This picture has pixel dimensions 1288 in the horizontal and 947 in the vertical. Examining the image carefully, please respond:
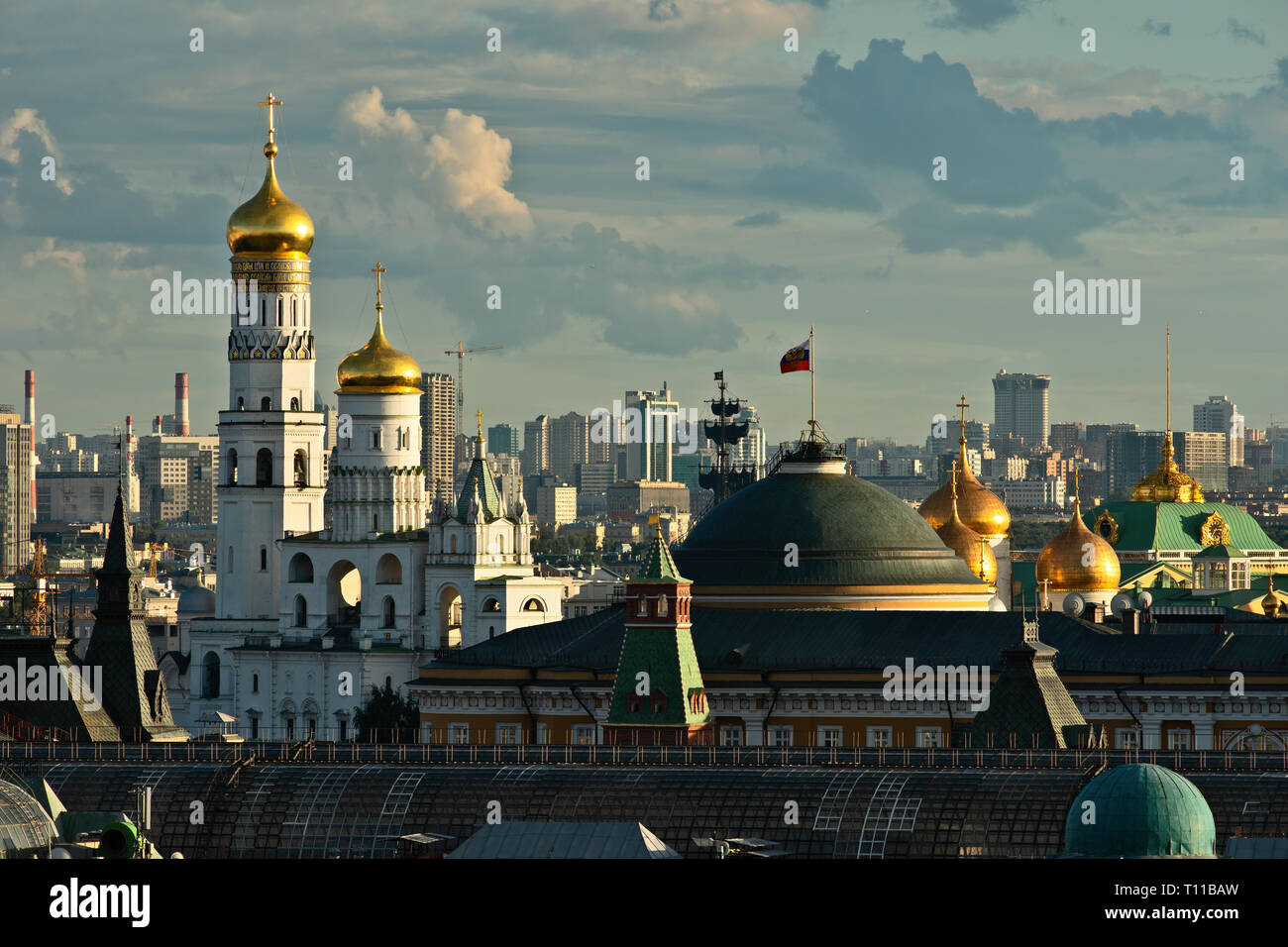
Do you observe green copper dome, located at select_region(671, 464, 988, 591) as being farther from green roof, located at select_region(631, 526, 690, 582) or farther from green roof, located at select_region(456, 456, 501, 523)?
green roof, located at select_region(456, 456, 501, 523)

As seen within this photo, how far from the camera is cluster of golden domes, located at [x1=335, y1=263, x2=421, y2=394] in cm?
15338

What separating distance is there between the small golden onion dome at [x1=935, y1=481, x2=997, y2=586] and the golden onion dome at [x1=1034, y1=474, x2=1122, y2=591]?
4.51 meters

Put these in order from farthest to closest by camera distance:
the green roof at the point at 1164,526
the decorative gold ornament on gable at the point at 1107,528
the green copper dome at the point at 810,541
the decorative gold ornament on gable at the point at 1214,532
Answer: the decorative gold ornament on gable at the point at 1214,532
the green roof at the point at 1164,526
the decorative gold ornament on gable at the point at 1107,528
the green copper dome at the point at 810,541

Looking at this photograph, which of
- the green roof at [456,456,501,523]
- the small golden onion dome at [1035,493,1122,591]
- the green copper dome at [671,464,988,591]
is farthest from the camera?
the green roof at [456,456,501,523]

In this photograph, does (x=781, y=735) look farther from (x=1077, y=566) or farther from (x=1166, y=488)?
(x=1166, y=488)

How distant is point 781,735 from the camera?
111 meters

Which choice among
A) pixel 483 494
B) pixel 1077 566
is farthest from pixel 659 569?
pixel 483 494

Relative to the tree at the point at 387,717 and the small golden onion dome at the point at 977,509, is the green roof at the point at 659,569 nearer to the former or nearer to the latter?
the tree at the point at 387,717

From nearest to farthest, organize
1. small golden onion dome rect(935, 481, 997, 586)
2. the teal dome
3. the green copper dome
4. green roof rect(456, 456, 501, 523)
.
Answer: the teal dome → the green copper dome → small golden onion dome rect(935, 481, 997, 586) → green roof rect(456, 456, 501, 523)

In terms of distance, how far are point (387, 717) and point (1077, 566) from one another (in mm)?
26582

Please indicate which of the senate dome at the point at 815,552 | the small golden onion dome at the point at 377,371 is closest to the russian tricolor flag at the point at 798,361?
the senate dome at the point at 815,552

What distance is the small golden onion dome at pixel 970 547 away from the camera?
138 meters

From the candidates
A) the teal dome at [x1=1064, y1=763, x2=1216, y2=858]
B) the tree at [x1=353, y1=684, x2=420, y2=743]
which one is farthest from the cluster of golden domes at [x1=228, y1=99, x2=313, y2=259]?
the teal dome at [x1=1064, y1=763, x2=1216, y2=858]

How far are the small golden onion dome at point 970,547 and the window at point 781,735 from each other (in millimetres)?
27374
